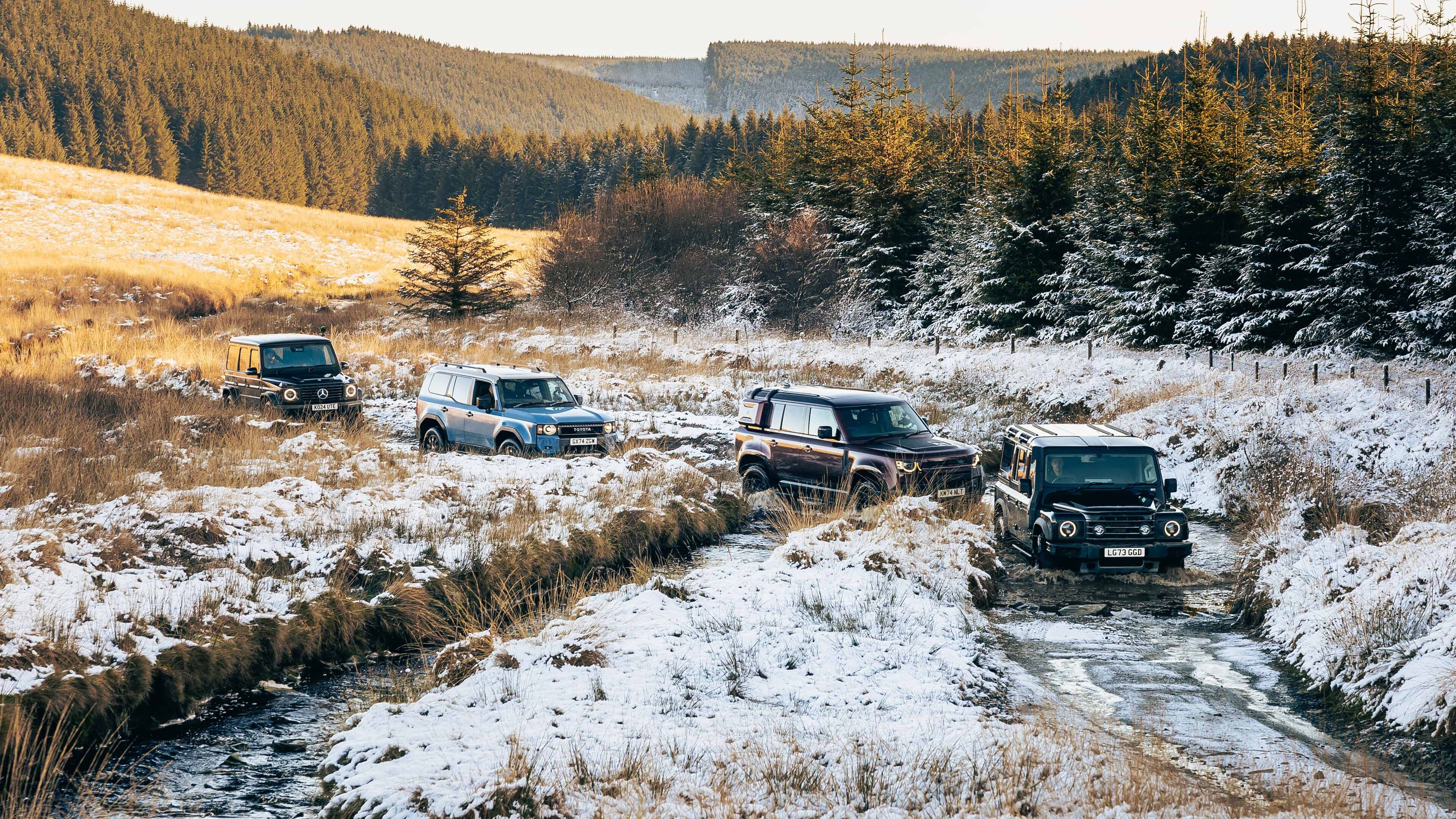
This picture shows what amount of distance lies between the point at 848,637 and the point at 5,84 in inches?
5669

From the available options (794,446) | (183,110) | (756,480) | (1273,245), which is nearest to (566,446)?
(756,480)

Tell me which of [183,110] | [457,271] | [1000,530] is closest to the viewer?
[1000,530]

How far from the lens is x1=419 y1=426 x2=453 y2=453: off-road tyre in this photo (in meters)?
20.6

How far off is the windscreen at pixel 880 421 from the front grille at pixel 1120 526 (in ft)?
14.1

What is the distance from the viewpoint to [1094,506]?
13.5m

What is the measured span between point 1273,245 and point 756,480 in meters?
18.7

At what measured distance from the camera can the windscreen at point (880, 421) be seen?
16.6 metres

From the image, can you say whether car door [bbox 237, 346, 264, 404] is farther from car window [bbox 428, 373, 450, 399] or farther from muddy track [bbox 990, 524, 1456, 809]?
muddy track [bbox 990, 524, 1456, 809]

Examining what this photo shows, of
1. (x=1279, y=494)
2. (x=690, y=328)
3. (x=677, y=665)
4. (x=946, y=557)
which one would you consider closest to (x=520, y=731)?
(x=677, y=665)

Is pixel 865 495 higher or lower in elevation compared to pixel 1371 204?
lower

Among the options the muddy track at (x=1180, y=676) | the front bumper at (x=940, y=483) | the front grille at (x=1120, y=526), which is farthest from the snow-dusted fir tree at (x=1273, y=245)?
the front grille at (x=1120, y=526)

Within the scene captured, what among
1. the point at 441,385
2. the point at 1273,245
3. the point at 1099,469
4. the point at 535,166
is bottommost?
the point at 1099,469

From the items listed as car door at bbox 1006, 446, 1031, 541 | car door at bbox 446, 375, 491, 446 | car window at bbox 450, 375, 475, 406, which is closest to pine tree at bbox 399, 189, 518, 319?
car window at bbox 450, 375, 475, 406

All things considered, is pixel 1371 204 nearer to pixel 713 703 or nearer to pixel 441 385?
pixel 441 385
